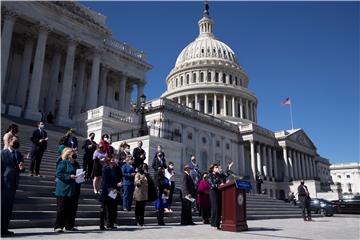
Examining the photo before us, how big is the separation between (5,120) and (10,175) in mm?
18411

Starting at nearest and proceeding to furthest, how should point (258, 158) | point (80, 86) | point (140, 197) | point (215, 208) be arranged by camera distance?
point (140, 197), point (215, 208), point (80, 86), point (258, 158)

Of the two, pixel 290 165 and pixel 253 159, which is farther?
pixel 290 165

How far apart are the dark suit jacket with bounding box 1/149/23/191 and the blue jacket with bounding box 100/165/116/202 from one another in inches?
97.8

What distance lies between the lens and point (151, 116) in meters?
47.8

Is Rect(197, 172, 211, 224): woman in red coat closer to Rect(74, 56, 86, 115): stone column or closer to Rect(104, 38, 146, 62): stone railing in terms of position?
Rect(74, 56, 86, 115): stone column

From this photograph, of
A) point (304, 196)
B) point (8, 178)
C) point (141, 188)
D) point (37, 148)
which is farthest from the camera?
point (304, 196)

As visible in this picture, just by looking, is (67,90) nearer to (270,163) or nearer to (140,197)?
(140,197)

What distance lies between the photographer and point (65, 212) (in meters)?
8.63

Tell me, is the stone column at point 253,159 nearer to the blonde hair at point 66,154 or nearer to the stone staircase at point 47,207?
the stone staircase at point 47,207

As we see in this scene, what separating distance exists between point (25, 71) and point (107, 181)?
1005 inches

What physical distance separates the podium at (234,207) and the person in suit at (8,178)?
230 inches

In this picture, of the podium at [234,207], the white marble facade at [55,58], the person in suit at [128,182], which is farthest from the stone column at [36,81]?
the podium at [234,207]

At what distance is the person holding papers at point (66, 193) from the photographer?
848 centimetres

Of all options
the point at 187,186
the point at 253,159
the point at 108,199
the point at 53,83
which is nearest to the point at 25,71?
the point at 53,83
